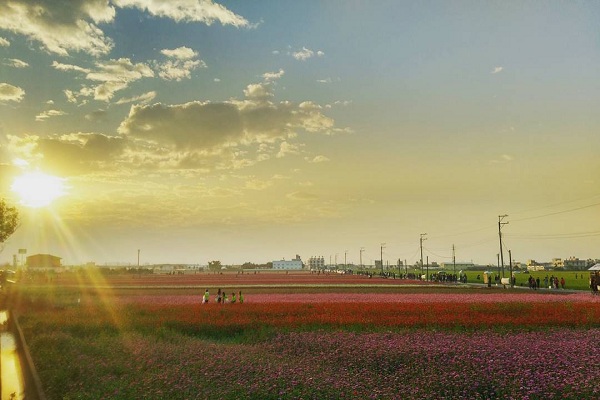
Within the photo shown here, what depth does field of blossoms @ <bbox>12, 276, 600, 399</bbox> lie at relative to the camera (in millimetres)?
10391

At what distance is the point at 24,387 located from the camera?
39.3 ft

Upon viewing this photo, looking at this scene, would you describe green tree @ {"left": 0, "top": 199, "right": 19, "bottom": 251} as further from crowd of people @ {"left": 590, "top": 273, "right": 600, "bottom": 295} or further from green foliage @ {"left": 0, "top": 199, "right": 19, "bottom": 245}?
crowd of people @ {"left": 590, "top": 273, "right": 600, "bottom": 295}

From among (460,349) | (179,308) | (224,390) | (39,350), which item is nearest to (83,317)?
(179,308)

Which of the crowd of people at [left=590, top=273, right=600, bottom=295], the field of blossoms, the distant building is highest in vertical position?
the distant building

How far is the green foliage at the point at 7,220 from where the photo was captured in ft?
177

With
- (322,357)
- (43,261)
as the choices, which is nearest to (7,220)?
(322,357)

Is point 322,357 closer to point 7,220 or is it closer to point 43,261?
point 7,220

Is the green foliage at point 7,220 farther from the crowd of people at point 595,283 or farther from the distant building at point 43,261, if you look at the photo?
the distant building at point 43,261

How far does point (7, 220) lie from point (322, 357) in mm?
52709

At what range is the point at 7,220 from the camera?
54.4 m

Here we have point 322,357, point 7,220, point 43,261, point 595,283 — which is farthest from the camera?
point 43,261

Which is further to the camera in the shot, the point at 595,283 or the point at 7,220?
the point at 7,220

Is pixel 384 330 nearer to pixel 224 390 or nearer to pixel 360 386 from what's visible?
pixel 360 386

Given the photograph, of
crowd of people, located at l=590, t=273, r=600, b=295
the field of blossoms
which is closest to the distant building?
the field of blossoms
